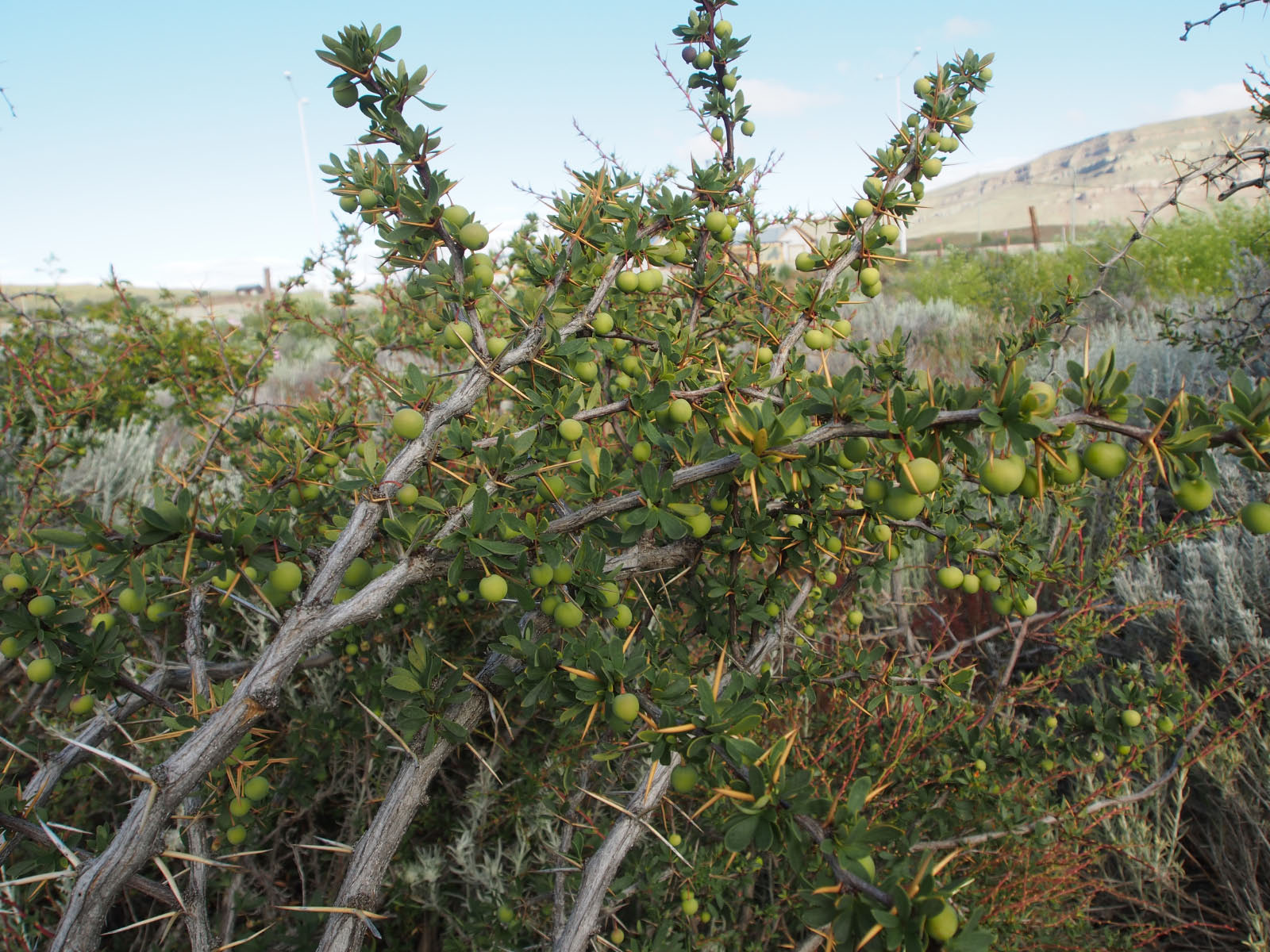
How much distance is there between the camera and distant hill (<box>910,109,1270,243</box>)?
6112 cm

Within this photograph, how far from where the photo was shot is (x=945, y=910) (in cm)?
76

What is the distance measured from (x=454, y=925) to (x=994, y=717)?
2.06 meters

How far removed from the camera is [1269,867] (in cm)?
248

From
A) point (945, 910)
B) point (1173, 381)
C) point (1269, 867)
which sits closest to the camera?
point (945, 910)

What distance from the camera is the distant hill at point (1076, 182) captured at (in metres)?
61.1

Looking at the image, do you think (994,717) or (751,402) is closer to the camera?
(751,402)

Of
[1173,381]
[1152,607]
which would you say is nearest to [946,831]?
[1152,607]

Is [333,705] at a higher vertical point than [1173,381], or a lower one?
lower

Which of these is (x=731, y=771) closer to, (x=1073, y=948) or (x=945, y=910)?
(x=945, y=910)

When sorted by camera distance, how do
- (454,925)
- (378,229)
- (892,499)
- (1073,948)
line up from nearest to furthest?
(892,499)
(378,229)
(1073,948)
(454,925)

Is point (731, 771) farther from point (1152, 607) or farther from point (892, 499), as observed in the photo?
point (1152, 607)

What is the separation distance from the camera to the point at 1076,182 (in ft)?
244

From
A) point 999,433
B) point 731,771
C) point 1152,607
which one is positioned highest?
point 999,433

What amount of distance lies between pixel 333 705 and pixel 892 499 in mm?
2365
